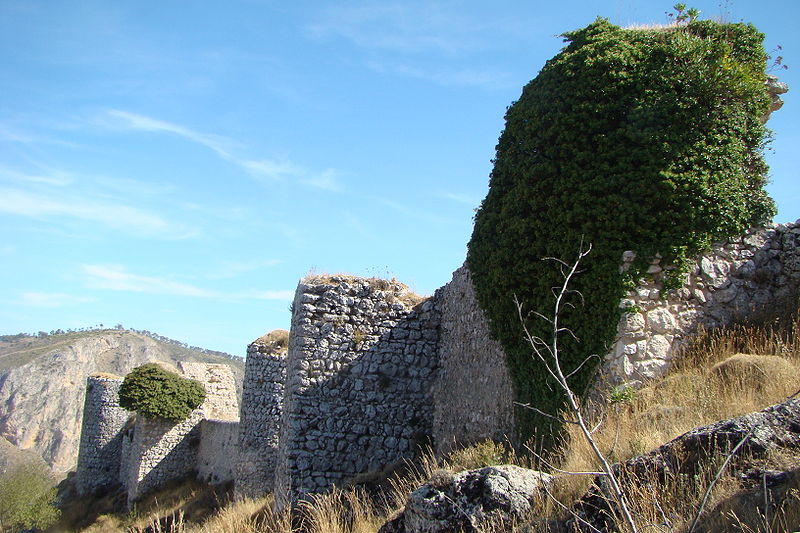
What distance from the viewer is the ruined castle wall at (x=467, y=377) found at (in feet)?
32.4

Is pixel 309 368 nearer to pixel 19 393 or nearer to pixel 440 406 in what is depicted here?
pixel 440 406

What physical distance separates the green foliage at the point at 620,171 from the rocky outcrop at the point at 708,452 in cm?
284

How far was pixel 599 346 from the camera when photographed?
790 centimetres

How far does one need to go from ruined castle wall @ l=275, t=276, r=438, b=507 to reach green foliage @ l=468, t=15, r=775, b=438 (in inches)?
147

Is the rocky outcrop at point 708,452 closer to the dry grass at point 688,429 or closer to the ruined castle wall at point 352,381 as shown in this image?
the dry grass at point 688,429

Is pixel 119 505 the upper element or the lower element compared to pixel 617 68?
lower

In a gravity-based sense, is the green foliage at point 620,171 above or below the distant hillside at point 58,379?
above

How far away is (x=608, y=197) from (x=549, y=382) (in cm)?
241

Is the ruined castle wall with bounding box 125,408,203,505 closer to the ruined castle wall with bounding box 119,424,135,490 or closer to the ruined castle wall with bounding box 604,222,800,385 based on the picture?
the ruined castle wall with bounding box 119,424,135,490

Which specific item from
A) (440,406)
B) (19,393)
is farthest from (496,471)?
(19,393)

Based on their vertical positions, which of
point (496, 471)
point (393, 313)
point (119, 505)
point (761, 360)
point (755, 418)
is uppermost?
point (393, 313)

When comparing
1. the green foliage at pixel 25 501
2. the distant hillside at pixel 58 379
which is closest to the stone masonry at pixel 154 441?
the green foliage at pixel 25 501

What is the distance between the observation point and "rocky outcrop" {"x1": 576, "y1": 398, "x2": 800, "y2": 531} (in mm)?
4711

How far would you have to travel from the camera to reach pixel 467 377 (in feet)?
37.2
